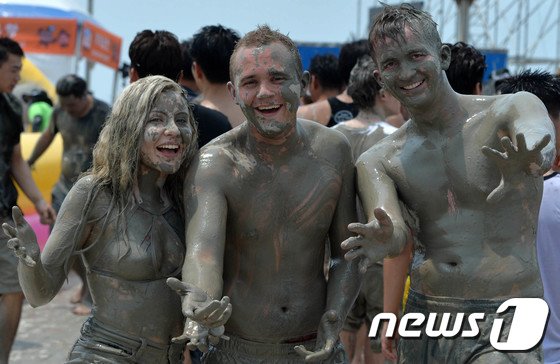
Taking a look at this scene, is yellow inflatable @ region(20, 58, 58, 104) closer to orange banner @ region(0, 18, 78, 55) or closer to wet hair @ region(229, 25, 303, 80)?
orange banner @ region(0, 18, 78, 55)

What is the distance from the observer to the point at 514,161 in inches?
124

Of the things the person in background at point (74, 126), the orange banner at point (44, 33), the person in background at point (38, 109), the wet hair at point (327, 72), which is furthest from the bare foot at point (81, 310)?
the orange banner at point (44, 33)

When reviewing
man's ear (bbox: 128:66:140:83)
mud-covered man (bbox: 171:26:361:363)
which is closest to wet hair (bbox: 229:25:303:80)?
mud-covered man (bbox: 171:26:361:363)

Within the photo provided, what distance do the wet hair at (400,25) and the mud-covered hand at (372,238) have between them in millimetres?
656

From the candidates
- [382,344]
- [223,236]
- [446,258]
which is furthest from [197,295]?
[382,344]

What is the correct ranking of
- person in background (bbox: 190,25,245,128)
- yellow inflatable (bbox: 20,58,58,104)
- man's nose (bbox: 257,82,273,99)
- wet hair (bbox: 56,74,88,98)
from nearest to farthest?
man's nose (bbox: 257,82,273,99), person in background (bbox: 190,25,245,128), wet hair (bbox: 56,74,88,98), yellow inflatable (bbox: 20,58,58,104)

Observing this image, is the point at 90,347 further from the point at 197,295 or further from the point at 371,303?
the point at 371,303

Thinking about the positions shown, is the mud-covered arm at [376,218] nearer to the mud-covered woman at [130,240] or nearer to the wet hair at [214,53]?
the mud-covered woman at [130,240]

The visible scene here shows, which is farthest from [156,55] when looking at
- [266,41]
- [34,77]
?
[34,77]

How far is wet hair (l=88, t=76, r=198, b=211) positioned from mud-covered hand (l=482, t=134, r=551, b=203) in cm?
112

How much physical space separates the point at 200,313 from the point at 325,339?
0.51m

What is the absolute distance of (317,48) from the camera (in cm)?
1481

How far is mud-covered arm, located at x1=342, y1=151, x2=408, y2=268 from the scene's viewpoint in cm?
313

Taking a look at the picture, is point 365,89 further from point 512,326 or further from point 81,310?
point 81,310
